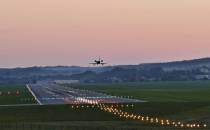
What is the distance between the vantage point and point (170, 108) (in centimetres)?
9638

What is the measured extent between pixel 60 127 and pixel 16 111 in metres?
30.3

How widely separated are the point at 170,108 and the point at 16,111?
826 inches

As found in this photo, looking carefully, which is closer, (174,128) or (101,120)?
(174,128)

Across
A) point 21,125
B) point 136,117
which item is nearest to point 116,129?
point 21,125

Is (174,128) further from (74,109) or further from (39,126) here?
(74,109)

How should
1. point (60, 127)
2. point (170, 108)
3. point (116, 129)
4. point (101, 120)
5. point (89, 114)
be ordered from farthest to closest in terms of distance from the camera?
point (170, 108) → point (89, 114) → point (101, 120) → point (60, 127) → point (116, 129)

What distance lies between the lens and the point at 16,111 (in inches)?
3804

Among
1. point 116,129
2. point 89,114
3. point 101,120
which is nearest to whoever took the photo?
point 116,129

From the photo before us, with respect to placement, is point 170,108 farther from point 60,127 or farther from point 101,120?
point 60,127

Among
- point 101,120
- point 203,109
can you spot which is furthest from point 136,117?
point 203,109

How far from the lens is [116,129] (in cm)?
6316

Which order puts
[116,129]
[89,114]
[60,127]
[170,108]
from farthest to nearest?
[170,108] < [89,114] < [60,127] < [116,129]

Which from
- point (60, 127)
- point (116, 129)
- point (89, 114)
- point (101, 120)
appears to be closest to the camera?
point (116, 129)

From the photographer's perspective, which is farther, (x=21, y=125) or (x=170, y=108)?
(x=170, y=108)
